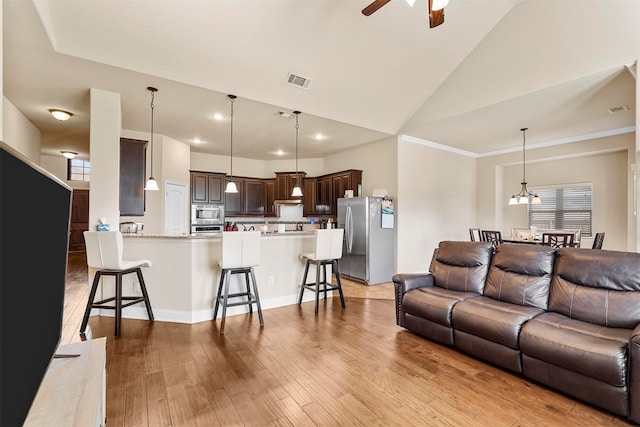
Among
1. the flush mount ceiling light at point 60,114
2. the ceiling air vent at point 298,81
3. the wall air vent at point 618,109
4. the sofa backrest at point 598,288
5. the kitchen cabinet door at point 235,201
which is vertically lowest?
the sofa backrest at point 598,288

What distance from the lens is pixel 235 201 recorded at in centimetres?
741

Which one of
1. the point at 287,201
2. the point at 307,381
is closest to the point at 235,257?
the point at 307,381

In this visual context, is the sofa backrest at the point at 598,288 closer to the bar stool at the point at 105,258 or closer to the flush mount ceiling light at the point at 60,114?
the bar stool at the point at 105,258

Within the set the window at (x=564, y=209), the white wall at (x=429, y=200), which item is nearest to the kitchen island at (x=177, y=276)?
the white wall at (x=429, y=200)

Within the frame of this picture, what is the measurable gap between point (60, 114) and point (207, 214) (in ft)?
9.90

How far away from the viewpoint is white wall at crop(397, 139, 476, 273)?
234 inches

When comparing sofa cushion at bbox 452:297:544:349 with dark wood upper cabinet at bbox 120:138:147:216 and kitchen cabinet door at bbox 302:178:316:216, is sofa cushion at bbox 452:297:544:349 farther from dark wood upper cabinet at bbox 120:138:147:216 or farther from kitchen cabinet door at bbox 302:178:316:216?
kitchen cabinet door at bbox 302:178:316:216

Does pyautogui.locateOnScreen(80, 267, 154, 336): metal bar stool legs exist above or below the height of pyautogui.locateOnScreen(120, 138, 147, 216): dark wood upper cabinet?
below

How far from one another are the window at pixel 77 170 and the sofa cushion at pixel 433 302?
1057 cm

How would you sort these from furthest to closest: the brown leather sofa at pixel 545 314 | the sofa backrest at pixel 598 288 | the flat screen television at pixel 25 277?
the sofa backrest at pixel 598 288 → the brown leather sofa at pixel 545 314 → the flat screen television at pixel 25 277

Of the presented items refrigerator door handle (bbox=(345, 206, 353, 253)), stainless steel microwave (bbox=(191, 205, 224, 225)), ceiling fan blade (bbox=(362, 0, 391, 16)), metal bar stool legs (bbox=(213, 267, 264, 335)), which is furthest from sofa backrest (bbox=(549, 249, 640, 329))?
stainless steel microwave (bbox=(191, 205, 224, 225))

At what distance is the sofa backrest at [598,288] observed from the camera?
2283mm

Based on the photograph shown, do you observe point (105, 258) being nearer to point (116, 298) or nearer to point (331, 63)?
point (116, 298)

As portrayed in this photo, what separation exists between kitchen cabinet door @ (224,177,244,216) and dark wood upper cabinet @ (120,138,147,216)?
118 inches
